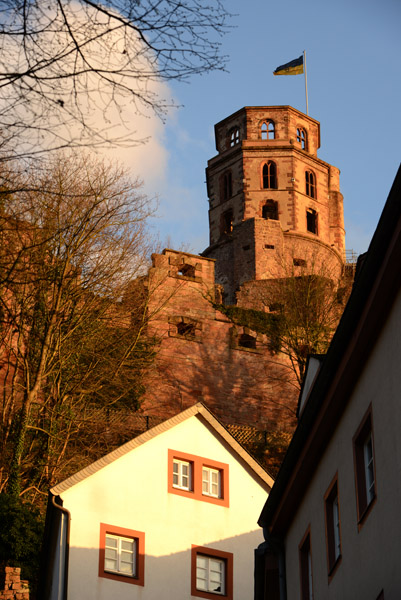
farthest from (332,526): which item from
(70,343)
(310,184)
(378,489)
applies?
(310,184)

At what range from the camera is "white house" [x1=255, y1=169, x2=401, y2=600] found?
11.9 meters

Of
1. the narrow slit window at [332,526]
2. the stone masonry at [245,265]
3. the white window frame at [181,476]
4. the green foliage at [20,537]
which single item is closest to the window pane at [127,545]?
the white window frame at [181,476]

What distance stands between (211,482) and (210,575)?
222 centimetres

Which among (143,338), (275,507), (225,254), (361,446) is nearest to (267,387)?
(143,338)

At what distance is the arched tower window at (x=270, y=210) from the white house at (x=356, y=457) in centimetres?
4936

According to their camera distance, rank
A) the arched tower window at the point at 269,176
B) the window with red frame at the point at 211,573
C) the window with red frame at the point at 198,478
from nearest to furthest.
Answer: the window with red frame at the point at 211,573 → the window with red frame at the point at 198,478 → the arched tower window at the point at 269,176

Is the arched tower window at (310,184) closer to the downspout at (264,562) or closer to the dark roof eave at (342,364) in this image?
the downspout at (264,562)

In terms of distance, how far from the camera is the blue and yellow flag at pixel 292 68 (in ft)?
255

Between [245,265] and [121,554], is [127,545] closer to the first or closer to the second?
[121,554]

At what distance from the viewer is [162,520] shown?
23.6 m

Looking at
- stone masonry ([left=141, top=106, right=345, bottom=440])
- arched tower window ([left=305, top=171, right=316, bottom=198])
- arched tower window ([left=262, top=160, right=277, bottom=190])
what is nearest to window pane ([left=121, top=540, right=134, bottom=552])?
stone masonry ([left=141, top=106, right=345, bottom=440])

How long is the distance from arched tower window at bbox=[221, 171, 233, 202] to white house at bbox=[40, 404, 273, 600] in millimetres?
44265

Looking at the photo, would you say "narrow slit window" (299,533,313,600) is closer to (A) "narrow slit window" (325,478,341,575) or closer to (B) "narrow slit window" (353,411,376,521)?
(A) "narrow slit window" (325,478,341,575)

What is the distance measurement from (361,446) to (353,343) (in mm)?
1350
